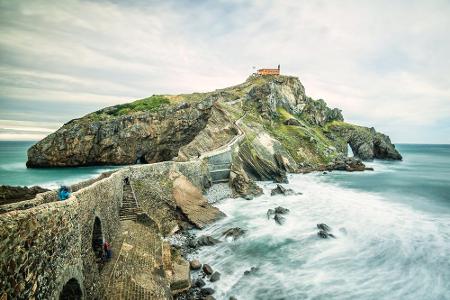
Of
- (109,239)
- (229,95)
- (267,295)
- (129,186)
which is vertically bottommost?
(267,295)

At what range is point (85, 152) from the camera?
252 feet

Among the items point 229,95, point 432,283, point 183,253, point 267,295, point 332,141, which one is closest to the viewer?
point 267,295

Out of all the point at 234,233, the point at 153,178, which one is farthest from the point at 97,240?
the point at 153,178

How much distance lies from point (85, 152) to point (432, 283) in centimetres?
7538

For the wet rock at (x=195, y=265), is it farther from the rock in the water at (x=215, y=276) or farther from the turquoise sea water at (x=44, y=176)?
the turquoise sea water at (x=44, y=176)

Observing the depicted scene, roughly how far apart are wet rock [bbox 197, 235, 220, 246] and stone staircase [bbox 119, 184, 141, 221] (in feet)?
17.9

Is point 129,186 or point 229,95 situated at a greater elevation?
point 229,95

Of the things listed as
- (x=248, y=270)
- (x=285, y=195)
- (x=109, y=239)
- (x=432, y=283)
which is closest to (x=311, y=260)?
(x=248, y=270)

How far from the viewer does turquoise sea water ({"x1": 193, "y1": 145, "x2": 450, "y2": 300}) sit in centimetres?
1889

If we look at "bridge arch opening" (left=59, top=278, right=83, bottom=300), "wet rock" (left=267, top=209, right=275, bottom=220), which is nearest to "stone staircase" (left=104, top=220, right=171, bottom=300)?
"bridge arch opening" (left=59, top=278, right=83, bottom=300)

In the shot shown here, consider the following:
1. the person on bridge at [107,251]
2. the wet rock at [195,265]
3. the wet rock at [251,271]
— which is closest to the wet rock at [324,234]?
the wet rock at [251,271]

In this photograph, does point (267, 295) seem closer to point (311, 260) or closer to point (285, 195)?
point (311, 260)

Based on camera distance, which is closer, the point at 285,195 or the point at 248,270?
the point at 248,270

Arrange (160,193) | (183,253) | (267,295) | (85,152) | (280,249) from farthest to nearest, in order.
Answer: (85,152) < (160,193) < (280,249) < (183,253) < (267,295)
